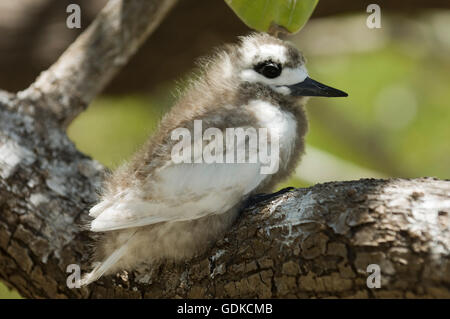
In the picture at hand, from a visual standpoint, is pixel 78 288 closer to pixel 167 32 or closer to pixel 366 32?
pixel 167 32

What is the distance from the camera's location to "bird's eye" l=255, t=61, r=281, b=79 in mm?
3336

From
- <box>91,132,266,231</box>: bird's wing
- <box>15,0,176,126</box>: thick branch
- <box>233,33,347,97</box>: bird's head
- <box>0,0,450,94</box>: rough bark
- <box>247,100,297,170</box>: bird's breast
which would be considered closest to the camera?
<box>91,132,266,231</box>: bird's wing

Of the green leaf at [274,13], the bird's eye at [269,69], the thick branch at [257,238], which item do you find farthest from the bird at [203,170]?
the green leaf at [274,13]

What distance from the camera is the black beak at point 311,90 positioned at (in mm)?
3342

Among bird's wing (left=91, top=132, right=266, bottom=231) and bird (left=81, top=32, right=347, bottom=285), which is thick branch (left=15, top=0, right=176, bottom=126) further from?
bird's wing (left=91, top=132, right=266, bottom=231)

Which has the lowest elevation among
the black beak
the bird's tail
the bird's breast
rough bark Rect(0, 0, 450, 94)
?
the bird's tail

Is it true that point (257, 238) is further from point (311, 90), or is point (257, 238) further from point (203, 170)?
point (311, 90)

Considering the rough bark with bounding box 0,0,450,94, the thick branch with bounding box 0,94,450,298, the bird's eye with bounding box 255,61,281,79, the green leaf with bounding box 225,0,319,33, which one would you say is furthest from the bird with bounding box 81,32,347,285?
the rough bark with bounding box 0,0,450,94

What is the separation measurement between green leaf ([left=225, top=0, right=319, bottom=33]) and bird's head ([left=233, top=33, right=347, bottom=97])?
0.96 ft

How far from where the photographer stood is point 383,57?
7059 millimetres

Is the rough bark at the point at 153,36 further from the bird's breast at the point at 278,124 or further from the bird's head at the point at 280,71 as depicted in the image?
the bird's breast at the point at 278,124

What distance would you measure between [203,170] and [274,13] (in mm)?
781

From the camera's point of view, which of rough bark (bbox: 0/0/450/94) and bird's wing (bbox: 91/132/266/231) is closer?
bird's wing (bbox: 91/132/266/231)

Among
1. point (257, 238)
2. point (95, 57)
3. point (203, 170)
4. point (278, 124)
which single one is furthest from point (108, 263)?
point (95, 57)
